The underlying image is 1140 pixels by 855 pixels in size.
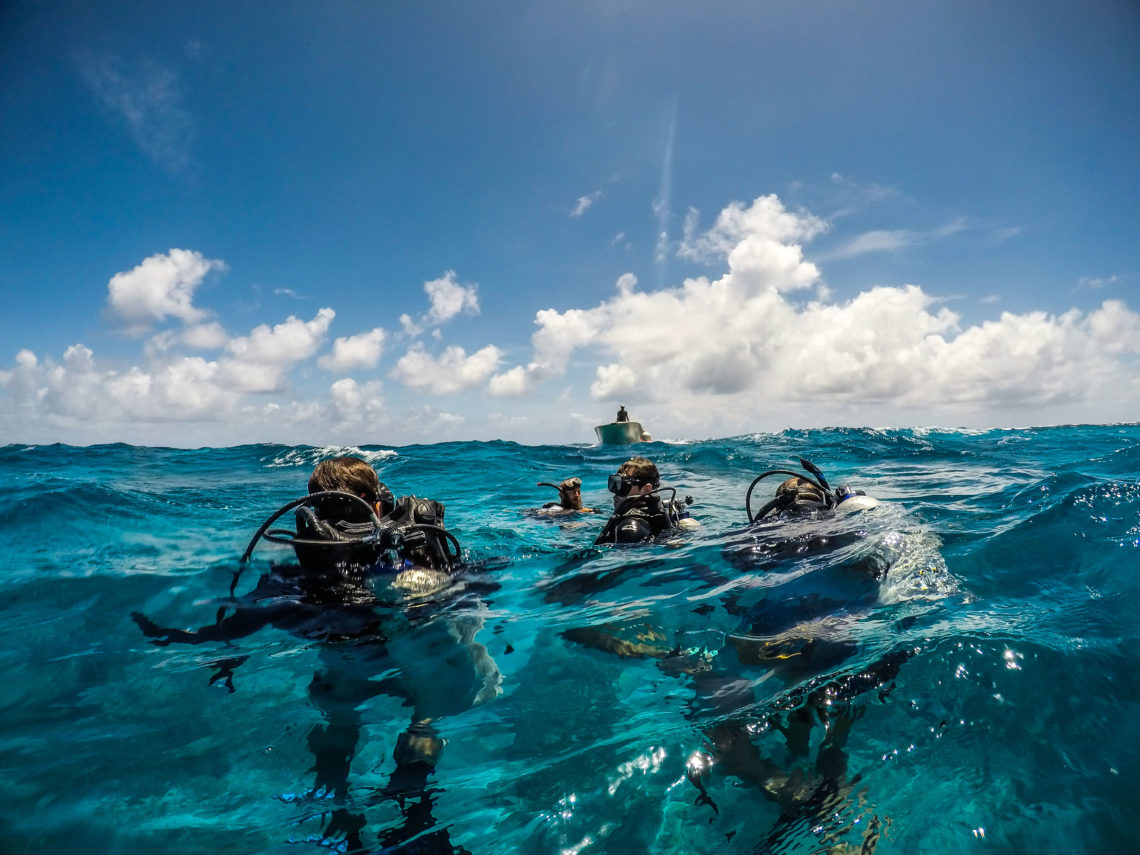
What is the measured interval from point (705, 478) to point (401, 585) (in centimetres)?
1338

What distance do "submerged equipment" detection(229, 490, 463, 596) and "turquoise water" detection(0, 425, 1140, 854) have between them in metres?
0.44

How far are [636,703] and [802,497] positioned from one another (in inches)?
146

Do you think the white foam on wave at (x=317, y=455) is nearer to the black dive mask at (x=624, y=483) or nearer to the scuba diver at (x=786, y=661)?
the black dive mask at (x=624, y=483)

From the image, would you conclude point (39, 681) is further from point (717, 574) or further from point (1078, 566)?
point (1078, 566)

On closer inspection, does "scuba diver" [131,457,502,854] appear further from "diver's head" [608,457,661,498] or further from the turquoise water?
"diver's head" [608,457,661,498]

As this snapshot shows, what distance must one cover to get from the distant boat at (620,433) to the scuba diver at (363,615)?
2146cm

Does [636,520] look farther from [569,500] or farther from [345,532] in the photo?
[569,500]

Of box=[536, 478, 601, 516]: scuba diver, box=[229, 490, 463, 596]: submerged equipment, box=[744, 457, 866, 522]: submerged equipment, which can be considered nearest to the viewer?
box=[229, 490, 463, 596]: submerged equipment

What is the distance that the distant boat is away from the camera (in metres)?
25.6

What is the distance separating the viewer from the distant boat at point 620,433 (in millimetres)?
25609

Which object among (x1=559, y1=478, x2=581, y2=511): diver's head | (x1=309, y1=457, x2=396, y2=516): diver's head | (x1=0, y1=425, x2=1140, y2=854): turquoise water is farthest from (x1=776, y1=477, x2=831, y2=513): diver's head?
(x1=559, y1=478, x2=581, y2=511): diver's head

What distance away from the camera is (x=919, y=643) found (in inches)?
130

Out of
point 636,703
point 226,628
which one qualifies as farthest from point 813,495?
point 226,628

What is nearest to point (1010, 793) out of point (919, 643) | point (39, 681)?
point (919, 643)
